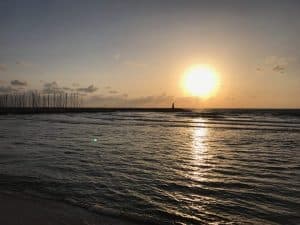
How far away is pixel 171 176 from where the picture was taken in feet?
34.4

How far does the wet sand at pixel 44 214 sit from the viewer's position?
5.98m

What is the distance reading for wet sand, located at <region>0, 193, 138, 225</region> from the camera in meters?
5.98

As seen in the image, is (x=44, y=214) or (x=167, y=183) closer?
(x=44, y=214)

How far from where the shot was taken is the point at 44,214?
21.0 ft

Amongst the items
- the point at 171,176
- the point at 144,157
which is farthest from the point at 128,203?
the point at 144,157

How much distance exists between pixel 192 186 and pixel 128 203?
2.60 metres

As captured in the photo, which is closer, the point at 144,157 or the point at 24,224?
the point at 24,224

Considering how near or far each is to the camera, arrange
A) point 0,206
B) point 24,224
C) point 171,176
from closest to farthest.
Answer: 1. point 24,224
2. point 0,206
3. point 171,176

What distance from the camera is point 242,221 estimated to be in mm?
6371

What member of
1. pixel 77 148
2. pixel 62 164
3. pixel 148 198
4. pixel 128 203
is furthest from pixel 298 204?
pixel 77 148

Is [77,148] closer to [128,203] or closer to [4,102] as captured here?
[128,203]

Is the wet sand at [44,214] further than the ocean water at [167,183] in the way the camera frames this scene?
No

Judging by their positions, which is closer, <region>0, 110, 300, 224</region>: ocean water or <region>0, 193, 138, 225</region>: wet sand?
<region>0, 193, 138, 225</region>: wet sand

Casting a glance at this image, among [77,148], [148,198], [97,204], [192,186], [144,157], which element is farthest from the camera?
[77,148]
